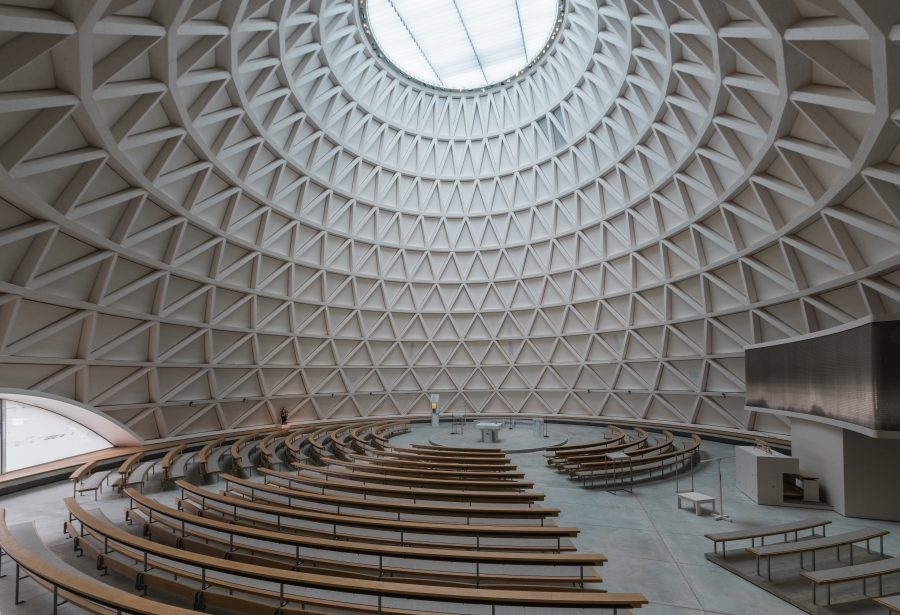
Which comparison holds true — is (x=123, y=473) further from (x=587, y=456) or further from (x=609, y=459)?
(x=609, y=459)

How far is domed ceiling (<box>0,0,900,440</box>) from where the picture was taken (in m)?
12.4

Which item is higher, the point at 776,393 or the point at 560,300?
the point at 560,300

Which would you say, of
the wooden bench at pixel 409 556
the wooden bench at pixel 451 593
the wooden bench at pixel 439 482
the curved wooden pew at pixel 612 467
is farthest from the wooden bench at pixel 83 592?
the curved wooden pew at pixel 612 467

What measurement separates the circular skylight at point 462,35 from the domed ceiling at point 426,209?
108cm

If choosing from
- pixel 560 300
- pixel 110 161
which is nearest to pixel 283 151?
pixel 110 161

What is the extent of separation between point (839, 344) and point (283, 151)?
75.1 feet

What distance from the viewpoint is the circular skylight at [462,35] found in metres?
24.8

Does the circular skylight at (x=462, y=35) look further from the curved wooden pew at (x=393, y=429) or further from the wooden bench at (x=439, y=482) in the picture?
the wooden bench at (x=439, y=482)

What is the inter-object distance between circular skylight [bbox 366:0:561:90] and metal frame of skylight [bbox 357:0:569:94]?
0.39 feet

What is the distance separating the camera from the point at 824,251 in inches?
668

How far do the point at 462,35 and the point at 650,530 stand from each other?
26518mm

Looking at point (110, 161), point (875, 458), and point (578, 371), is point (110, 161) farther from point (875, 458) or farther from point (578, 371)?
point (578, 371)

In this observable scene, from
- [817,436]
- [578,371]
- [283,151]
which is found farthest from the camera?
[578,371]

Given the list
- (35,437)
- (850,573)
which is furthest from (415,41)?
(850,573)
